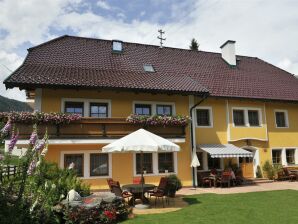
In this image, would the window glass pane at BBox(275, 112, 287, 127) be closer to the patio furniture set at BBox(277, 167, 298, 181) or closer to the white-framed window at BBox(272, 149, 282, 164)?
the white-framed window at BBox(272, 149, 282, 164)

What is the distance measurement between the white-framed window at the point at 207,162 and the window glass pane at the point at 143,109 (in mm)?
4245

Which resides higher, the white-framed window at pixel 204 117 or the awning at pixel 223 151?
the white-framed window at pixel 204 117

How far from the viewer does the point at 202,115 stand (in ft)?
67.7

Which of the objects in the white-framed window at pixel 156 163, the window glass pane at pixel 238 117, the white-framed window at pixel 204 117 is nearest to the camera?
the white-framed window at pixel 156 163

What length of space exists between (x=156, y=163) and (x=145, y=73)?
19.7ft

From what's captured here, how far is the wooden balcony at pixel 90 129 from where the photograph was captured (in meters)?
15.3

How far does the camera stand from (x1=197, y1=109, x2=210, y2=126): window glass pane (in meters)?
20.5

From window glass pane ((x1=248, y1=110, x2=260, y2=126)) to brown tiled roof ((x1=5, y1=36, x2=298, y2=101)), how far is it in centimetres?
119

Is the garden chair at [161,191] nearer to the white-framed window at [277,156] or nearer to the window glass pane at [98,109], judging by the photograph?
the window glass pane at [98,109]

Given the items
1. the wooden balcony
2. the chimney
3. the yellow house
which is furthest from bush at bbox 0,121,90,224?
the chimney

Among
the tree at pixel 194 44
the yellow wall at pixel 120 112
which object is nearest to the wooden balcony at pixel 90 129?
the yellow wall at pixel 120 112

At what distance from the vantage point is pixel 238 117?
21734mm

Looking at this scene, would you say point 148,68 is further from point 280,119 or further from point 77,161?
point 280,119

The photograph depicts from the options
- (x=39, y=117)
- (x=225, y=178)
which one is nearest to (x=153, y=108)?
(x=225, y=178)
